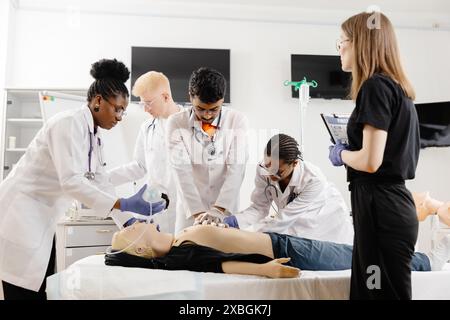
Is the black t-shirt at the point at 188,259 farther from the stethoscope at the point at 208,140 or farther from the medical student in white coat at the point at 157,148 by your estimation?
the medical student in white coat at the point at 157,148

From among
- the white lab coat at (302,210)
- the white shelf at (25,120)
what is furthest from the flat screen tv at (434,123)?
the white shelf at (25,120)

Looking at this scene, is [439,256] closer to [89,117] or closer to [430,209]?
[430,209]

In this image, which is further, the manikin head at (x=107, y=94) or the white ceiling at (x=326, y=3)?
the white ceiling at (x=326, y=3)

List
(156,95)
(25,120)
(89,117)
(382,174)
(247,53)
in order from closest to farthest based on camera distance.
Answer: (382,174), (89,117), (156,95), (25,120), (247,53)

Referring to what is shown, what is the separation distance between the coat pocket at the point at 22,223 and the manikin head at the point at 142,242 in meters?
0.31

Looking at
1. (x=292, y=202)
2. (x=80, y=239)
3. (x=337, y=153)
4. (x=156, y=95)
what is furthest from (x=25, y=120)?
(x=337, y=153)

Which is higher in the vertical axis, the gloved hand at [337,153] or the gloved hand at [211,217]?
the gloved hand at [337,153]

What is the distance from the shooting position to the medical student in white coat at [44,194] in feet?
4.62

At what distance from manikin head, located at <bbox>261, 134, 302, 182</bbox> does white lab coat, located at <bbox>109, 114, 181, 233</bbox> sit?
1.98 feet

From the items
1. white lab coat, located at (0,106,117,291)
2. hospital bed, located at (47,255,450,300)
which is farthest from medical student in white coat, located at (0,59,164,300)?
hospital bed, located at (47,255,450,300)

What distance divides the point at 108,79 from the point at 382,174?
3.26 feet

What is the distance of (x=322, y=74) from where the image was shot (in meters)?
3.43

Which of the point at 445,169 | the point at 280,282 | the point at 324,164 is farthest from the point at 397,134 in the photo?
the point at 445,169

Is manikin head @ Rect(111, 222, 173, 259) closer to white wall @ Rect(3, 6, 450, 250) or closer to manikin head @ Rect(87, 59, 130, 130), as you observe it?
manikin head @ Rect(87, 59, 130, 130)
